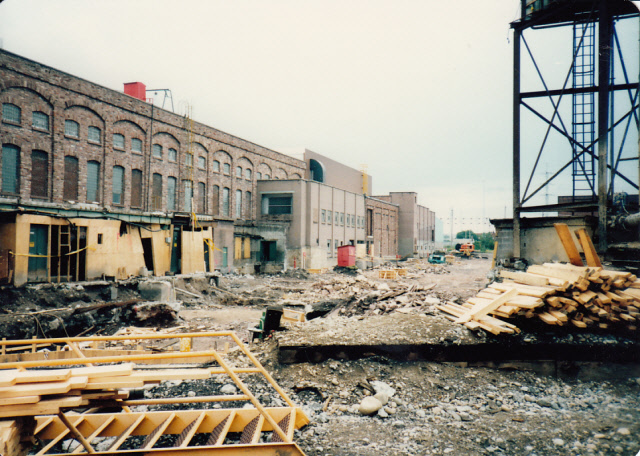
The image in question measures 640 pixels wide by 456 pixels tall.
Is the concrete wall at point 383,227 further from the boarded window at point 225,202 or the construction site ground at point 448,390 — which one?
the construction site ground at point 448,390

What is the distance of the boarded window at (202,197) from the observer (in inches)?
1223

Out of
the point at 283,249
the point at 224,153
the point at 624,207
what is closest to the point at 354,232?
the point at 283,249

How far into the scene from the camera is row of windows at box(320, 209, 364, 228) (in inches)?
1518

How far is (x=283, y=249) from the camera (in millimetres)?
34719

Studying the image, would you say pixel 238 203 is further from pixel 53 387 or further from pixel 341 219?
pixel 53 387

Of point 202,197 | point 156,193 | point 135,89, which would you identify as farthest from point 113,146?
point 202,197

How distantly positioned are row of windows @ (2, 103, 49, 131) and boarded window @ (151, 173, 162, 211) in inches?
296

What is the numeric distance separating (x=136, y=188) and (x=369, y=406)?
25107 millimetres

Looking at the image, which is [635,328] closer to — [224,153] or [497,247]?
[497,247]

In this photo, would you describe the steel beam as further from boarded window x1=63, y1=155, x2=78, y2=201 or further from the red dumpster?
the red dumpster

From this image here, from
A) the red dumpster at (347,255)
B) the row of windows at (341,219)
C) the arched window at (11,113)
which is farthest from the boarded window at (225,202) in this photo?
the arched window at (11,113)

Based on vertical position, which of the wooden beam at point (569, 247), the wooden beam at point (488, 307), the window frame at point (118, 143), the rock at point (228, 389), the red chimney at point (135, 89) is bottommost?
the rock at point (228, 389)

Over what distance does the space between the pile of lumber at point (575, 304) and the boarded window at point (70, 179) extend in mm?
22783

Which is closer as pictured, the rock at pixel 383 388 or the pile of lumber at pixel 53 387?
the pile of lumber at pixel 53 387
